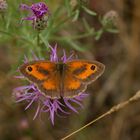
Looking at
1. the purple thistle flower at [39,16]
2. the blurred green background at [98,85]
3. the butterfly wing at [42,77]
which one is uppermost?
the purple thistle flower at [39,16]

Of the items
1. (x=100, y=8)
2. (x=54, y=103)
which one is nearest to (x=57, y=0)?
(x=100, y=8)

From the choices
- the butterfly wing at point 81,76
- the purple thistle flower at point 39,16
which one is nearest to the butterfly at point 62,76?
the butterfly wing at point 81,76

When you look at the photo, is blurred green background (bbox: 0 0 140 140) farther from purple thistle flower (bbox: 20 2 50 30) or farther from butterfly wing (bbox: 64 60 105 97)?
butterfly wing (bbox: 64 60 105 97)

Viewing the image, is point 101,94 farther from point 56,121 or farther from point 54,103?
point 54,103

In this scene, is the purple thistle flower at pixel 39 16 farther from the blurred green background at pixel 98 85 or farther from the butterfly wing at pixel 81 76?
the blurred green background at pixel 98 85

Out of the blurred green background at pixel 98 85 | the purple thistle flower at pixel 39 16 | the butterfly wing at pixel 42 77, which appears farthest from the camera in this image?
the blurred green background at pixel 98 85

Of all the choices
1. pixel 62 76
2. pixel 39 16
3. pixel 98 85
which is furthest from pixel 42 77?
pixel 98 85

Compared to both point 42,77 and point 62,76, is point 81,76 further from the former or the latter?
point 42,77
